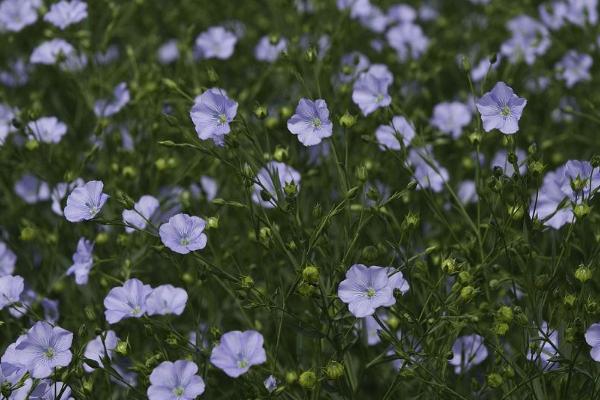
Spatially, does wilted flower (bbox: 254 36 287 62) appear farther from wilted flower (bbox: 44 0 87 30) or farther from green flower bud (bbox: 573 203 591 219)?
green flower bud (bbox: 573 203 591 219)

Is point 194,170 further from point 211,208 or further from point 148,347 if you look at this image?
point 148,347

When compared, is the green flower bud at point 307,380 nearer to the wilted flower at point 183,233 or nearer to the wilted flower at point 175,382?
the wilted flower at point 175,382

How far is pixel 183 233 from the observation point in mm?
2465

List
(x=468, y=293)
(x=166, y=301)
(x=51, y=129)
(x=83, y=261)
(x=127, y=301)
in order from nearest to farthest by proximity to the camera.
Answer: (x=468, y=293)
(x=127, y=301)
(x=166, y=301)
(x=83, y=261)
(x=51, y=129)

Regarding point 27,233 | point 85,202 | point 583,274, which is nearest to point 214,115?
point 85,202

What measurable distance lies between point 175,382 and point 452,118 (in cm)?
191

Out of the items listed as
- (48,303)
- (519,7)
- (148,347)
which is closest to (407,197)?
(148,347)

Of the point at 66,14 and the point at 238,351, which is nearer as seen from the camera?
the point at 238,351

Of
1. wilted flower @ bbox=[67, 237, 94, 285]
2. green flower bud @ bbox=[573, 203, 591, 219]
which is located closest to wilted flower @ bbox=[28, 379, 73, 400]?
wilted flower @ bbox=[67, 237, 94, 285]

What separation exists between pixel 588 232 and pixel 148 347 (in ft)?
5.82

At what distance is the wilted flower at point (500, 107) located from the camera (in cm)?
251

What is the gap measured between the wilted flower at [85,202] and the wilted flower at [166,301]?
31cm

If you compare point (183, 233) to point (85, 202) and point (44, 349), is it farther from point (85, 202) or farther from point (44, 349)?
point (44, 349)

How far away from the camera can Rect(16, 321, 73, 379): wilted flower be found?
236 cm
